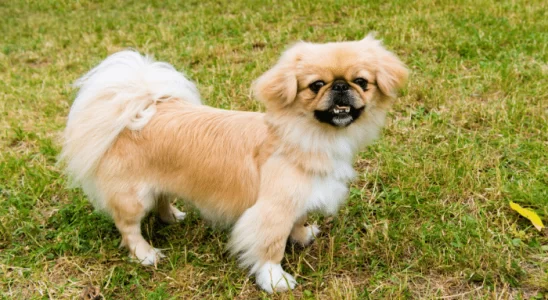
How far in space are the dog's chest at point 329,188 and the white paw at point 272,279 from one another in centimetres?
39

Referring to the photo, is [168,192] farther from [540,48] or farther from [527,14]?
[527,14]

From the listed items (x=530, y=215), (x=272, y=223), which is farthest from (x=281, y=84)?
(x=530, y=215)

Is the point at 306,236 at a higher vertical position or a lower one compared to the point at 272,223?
lower

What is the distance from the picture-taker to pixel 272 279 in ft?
8.25

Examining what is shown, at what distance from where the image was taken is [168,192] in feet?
8.72

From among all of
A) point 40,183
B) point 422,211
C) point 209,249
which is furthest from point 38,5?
point 422,211

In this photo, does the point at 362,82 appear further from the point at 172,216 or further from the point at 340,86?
the point at 172,216

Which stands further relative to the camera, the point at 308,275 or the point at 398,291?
the point at 308,275

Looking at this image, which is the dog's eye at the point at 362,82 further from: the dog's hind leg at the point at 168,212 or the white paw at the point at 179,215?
the white paw at the point at 179,215

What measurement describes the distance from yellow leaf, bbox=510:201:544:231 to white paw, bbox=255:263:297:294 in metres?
1.42

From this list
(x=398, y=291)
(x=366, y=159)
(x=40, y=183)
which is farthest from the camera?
(x=366, y=159)

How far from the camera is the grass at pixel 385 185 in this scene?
2.56 meters

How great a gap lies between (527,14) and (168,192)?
5.19m

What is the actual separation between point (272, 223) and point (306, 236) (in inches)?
22.6
